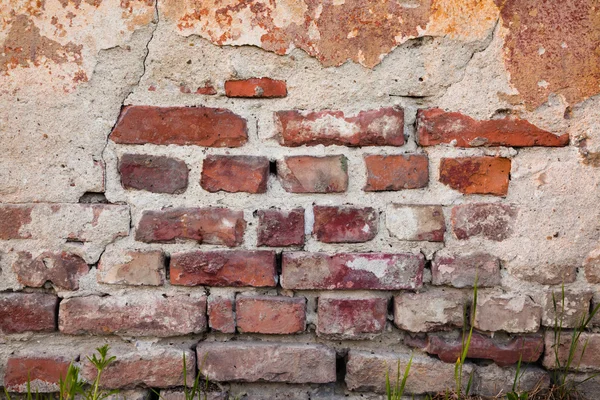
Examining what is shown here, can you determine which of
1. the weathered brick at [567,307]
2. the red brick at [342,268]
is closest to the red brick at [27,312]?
the red brick at [342,268]

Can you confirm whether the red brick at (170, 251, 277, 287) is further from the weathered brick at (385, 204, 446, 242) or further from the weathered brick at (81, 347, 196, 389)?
the weathered brick at (385, 204, 446, 242)

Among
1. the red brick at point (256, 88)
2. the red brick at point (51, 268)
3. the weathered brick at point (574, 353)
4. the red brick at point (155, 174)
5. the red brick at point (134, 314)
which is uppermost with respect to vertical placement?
the red brick at point (256, 88)

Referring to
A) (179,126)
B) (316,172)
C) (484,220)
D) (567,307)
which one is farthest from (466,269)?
(179,126)

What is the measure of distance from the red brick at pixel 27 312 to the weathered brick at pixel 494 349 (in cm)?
83

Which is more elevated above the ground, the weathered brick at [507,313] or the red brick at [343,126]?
the red brick at [343,126]

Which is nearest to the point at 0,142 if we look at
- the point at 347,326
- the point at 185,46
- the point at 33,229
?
the point at 33,229

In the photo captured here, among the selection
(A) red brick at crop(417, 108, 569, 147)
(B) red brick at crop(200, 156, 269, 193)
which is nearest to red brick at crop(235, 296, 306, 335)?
(B) red brick at crop(200, 156, 269, 193)

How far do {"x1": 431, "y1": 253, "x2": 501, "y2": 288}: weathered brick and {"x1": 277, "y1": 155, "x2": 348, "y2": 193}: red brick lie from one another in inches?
10.7

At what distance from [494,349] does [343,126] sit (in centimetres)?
59

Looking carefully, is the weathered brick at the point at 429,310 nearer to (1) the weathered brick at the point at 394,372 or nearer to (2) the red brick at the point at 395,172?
(1) the weathered brick at the point at 394,372

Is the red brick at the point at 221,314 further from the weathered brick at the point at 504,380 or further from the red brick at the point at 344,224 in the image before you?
the weathered brick at the point at 504,380

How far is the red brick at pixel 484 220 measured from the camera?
1.19m

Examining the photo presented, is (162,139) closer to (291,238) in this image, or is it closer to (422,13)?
(291,238)

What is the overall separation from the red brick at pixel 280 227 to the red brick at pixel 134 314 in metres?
0.20
